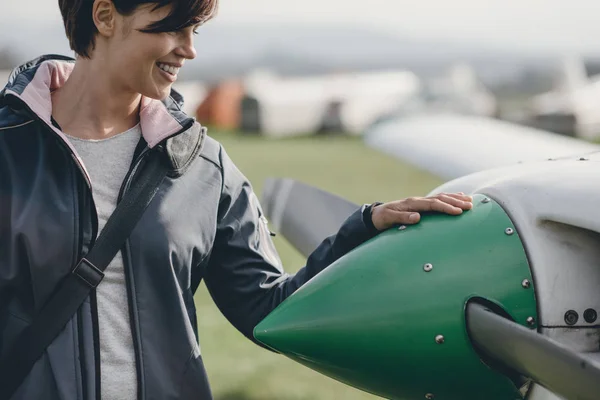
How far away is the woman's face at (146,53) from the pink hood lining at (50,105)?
0.08m

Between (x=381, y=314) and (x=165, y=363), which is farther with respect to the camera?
(x=165, y=363)

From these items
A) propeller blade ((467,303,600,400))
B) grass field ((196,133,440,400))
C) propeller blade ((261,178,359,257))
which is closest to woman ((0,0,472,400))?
propeller blade ((467,303,600,400))

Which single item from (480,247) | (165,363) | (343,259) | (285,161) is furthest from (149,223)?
(285,161)

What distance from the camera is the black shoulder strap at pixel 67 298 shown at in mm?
1829

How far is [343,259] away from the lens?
1.93m

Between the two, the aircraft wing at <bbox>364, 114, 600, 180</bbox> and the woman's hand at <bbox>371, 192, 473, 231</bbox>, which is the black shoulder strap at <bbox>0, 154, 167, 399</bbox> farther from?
the aircraft wing at <bbox>364, 114, 600, 180</bbox>

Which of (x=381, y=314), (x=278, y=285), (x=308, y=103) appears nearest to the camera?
(x=381, y=314)

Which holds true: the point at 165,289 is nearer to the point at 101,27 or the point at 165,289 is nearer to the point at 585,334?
the point at 101,27

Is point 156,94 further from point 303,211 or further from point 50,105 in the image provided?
point 303,211

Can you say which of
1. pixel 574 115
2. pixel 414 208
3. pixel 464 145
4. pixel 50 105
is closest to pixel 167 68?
pixel 50 105

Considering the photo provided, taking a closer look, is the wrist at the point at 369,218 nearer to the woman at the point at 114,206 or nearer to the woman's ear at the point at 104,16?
the woman at the point at 114,206

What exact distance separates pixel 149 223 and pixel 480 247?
73 cm

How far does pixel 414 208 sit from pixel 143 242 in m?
0.62

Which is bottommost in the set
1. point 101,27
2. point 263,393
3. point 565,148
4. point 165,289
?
point 263,393
